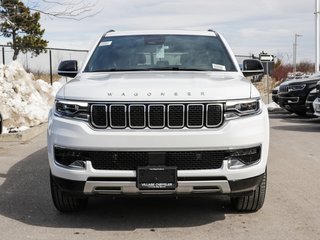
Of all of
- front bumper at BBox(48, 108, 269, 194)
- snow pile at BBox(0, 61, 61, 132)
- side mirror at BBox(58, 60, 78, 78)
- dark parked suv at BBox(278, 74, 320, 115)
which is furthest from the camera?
dark parked suv at BBox(278, 74, 320, 115)

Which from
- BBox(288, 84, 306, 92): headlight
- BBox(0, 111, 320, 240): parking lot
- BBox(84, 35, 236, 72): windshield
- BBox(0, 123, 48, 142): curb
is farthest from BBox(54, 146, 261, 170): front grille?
BBox(288, 84, 306, 92): headlight

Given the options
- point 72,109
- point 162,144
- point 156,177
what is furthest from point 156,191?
point 72,109

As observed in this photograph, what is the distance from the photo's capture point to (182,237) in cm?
489

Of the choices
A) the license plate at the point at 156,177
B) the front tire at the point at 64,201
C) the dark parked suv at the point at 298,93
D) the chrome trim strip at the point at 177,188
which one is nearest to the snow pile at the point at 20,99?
the dark parked suv at the point at 298,93

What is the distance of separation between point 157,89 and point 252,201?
157 cm

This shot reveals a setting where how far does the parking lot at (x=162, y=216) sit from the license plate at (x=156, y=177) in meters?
0.50

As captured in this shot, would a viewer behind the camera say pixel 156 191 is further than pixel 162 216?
No

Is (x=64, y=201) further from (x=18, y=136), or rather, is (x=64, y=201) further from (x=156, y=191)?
(x=18, y=136)

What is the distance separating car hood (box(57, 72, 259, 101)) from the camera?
477cm

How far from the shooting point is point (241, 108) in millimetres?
4887

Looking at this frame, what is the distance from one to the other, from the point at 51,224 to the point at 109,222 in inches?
21.7

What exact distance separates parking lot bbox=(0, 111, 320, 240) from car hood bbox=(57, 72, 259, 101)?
1.23 meters

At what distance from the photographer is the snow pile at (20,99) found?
13.6m

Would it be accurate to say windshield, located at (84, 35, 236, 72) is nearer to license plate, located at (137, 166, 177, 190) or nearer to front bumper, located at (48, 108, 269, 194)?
front bumper, located at (48, 108, 269, 194)
